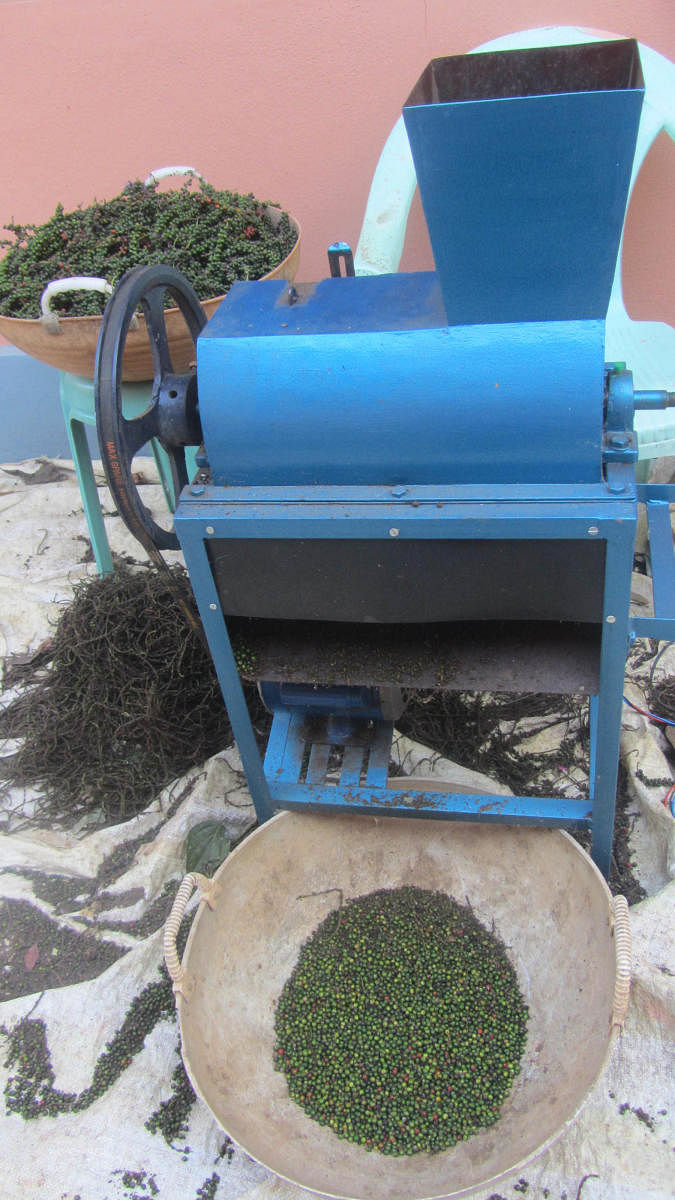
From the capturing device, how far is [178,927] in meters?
1.58

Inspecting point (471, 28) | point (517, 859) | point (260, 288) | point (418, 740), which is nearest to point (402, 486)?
point (260, 288)

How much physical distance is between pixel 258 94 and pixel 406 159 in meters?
0.66

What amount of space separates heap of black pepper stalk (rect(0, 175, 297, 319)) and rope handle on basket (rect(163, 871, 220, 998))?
1.37 metres

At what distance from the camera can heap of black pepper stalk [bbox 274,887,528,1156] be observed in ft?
4.97

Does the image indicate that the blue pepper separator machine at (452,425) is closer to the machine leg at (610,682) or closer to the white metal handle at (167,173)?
the machine leg at (610,682)

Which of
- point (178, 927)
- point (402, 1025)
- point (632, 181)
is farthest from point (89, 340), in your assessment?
point (402, 1025)

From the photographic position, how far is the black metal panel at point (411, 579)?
1394 millimetres

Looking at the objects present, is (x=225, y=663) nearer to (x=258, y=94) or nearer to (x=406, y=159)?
(x=406, y=159)

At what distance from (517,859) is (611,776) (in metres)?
0.32

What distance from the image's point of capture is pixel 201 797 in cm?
213

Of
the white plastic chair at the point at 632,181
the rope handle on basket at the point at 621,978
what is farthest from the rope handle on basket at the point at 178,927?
the white plastic chair at the point at 632,181

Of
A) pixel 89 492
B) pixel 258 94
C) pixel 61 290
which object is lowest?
pixel 89 492

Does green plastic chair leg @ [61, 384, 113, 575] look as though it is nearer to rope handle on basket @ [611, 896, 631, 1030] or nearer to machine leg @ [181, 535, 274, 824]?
machine leg @ [181, 535, 274, 824]

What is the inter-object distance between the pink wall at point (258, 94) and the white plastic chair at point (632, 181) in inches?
7.5
